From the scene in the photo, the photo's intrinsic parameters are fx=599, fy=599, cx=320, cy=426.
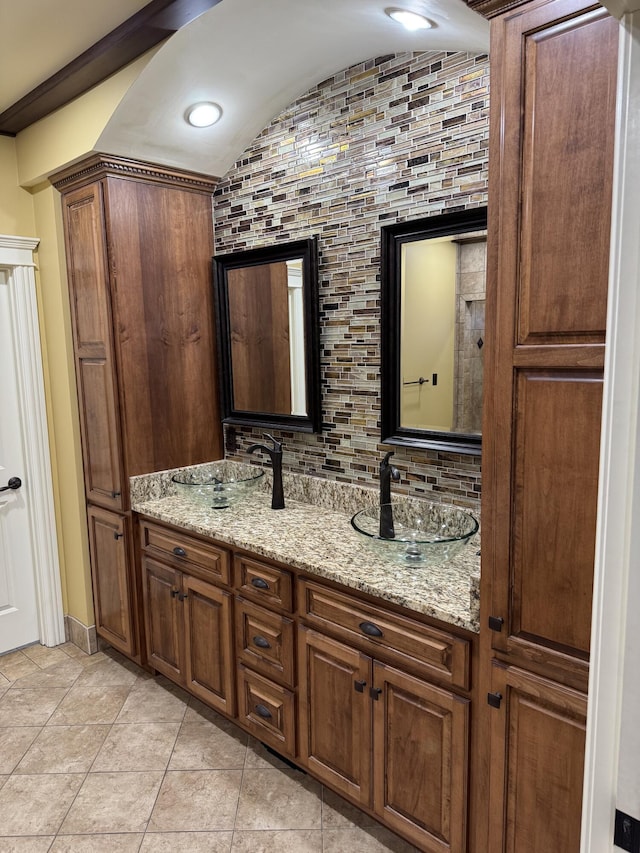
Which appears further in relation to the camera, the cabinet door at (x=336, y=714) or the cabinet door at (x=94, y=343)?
the cabinet door at (x=94, y=343)

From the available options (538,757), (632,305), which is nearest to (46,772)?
(538,757)

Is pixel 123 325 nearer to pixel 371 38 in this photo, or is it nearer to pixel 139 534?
pixel 139 534

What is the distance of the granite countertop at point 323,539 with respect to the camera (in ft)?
5.65

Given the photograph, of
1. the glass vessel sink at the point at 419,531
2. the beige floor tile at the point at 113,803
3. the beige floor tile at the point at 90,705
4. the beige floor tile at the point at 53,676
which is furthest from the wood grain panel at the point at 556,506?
the beige floor tile at the point at 53,676

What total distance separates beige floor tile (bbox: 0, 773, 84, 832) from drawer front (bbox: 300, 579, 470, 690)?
3.80 ft

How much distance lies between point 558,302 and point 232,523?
5.12 ft

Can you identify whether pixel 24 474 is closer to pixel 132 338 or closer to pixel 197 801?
pixel 132 338

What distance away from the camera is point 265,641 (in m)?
2.21

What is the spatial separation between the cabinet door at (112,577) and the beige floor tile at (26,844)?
0.92 meters

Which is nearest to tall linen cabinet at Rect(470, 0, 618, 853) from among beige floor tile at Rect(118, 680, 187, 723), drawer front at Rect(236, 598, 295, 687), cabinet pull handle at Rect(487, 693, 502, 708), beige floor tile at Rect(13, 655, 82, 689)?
cabinet pull handle at Rect(487, 693, 502, 708)

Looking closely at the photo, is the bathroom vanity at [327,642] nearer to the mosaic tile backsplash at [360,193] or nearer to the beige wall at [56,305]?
the mosaic tile backsplash at [360,193]

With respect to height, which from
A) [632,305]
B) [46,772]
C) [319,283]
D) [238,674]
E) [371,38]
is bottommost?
[46,772]

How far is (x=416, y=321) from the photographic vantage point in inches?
87.2

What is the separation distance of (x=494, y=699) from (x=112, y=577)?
2067 millimetres
